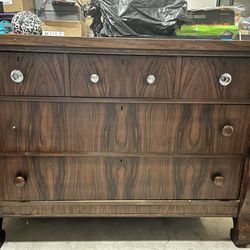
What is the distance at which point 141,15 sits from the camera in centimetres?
96

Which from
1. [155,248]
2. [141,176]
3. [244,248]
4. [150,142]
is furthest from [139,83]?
[244,248]

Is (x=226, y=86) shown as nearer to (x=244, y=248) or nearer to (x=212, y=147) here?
(x=212, y=147)

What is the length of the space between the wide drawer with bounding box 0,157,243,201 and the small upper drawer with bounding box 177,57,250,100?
0.85ft

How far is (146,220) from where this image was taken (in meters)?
1.31

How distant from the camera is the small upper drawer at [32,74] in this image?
35.1 inches

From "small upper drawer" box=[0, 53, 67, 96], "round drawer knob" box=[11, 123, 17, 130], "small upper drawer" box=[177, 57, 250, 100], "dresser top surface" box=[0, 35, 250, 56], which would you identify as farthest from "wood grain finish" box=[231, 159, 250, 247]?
"round drawer knob" box=[11, 123, 17, 130]

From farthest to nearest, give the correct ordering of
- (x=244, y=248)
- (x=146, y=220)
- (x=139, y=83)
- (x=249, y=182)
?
(x=146, y=220), (x=244, y=248), (x=249, y=182), (x=139, y=83)

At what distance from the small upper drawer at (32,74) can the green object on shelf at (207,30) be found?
491 mm

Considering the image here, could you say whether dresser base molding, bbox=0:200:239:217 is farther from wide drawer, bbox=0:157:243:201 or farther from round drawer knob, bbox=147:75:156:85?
round drawer knob, bbox=147:75:156:85

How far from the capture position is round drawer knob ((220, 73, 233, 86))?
93 centimetres

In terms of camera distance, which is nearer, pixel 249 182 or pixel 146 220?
pixel 249 182

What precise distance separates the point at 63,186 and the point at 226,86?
0.73 metres

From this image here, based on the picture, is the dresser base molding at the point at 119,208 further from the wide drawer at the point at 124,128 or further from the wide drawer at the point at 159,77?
the wide drawer at the point at 159,77

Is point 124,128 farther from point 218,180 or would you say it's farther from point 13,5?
point 13,5
